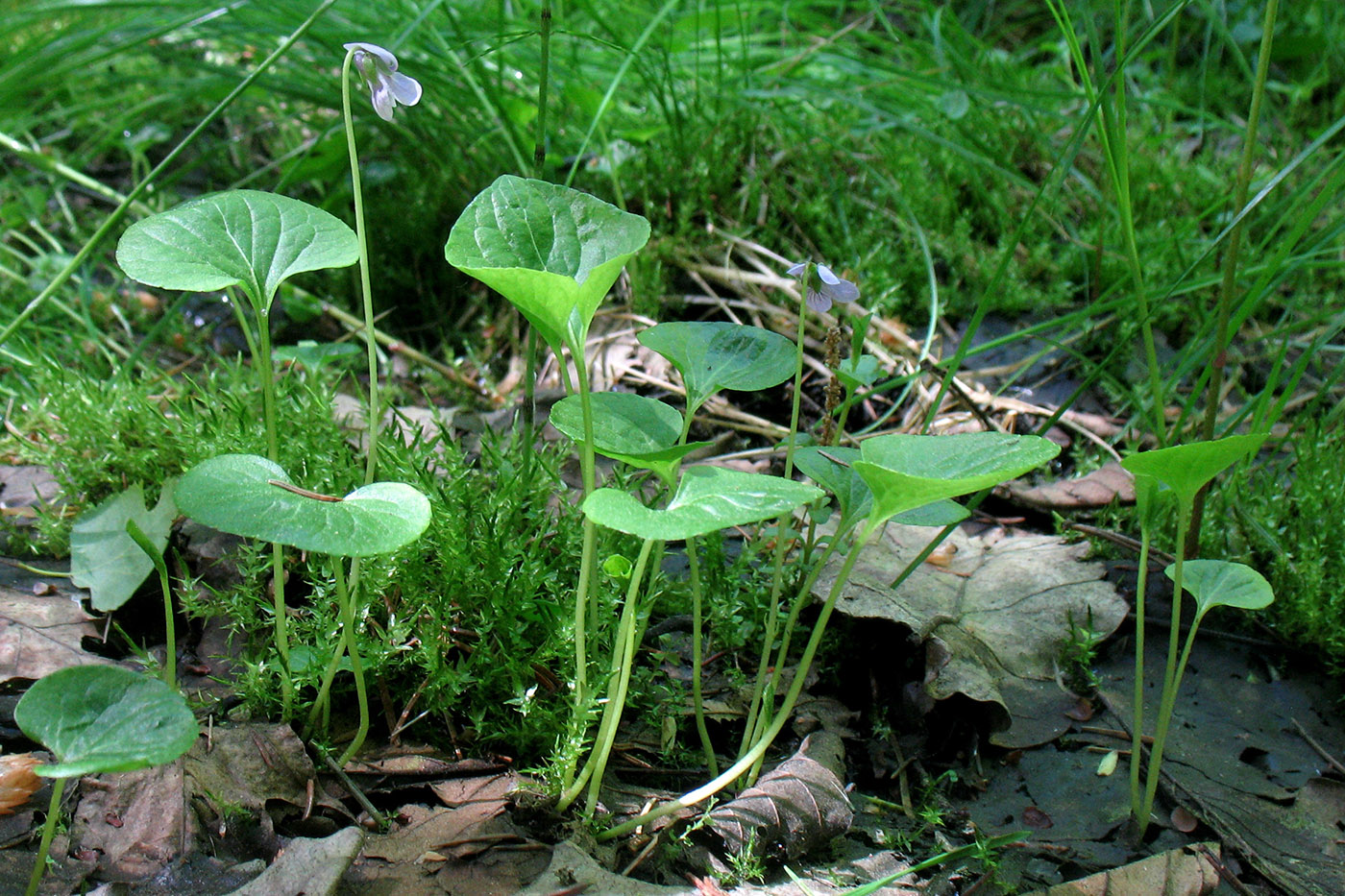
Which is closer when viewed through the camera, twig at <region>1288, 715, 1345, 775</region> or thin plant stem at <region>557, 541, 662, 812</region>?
thin plant stem at <region>557, 541, 662, 812</region>

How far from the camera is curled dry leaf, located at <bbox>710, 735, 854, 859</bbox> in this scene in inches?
46.3

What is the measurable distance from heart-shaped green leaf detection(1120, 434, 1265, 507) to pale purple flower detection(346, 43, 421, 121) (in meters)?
1.06

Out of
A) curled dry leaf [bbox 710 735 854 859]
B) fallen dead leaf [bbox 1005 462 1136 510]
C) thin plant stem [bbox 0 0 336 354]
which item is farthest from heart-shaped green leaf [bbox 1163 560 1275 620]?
thin plant stem [bbox 0 0 336 354]

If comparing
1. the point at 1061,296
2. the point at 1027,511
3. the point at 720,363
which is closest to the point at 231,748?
the point at 720,363

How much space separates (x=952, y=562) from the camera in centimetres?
187

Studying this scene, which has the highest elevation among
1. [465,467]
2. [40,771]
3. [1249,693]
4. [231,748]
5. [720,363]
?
[720,363]

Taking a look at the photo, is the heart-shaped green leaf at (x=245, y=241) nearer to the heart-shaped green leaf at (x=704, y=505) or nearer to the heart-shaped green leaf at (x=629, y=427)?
the heart-shaped green leaf at (x=629, y=427)

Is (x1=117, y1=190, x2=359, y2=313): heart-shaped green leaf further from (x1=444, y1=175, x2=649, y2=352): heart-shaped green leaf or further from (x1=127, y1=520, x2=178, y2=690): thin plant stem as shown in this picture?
(x1=127, y1=520, x2=178, y2=690): thin plant stem

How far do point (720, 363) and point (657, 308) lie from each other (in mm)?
1212

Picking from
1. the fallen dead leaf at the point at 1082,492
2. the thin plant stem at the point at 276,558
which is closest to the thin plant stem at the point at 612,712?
the thin plant stem at the point at 276,558

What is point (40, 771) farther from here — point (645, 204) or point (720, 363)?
point (645, 204)

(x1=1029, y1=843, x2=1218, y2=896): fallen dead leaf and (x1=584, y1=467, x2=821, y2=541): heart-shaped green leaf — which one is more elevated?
(x1=584, y1=467, x2=821, y2=541): heart-shaped green leaf

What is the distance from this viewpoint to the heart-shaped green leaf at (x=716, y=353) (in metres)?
1.29

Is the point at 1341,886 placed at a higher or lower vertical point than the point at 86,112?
lower
